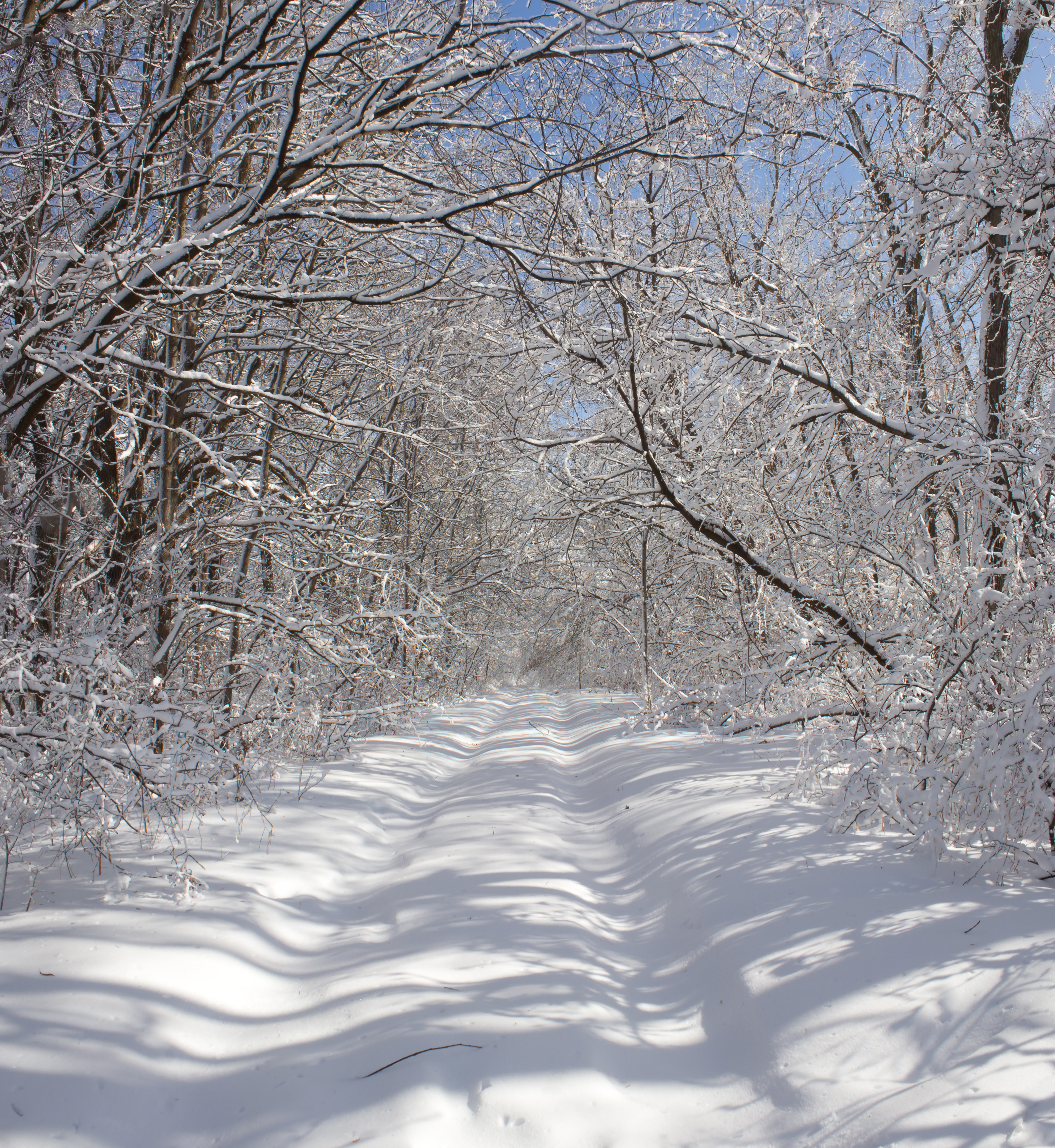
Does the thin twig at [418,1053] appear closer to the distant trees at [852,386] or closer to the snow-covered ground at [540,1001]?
the snow-covered ground at [540,1001]

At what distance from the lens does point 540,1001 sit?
303 cm

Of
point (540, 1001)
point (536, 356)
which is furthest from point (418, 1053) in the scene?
point (536, 356)

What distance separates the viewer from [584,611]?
69.6 feet

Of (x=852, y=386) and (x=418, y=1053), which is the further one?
(x=852, y=386)

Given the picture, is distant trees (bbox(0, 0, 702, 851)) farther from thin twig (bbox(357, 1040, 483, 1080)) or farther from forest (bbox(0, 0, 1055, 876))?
thin twig (bbox(357, 1040, 483, 1080))

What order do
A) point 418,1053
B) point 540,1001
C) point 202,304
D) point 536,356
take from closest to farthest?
point 418,1053, point 540,1001, point 202,304, point 536,356

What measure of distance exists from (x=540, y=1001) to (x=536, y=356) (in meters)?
7.27

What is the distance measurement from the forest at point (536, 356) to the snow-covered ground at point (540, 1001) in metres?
0.60

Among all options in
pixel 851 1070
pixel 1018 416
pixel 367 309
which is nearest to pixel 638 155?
pixel 1018 416

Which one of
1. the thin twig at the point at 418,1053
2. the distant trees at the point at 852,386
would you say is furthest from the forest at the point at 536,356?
the thin twig at the point at 418,1053

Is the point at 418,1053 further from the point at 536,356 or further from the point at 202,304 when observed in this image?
the point at 536,356

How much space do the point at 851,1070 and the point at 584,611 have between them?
18.7 metres

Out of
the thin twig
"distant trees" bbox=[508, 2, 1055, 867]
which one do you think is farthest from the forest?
the thin twig

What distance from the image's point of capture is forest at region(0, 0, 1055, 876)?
13.1 ft
